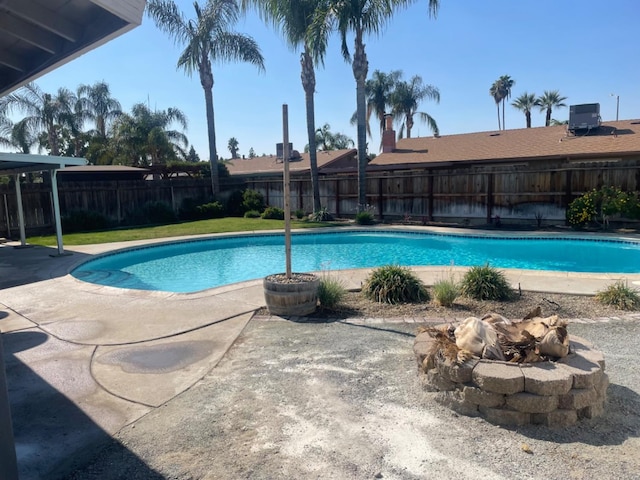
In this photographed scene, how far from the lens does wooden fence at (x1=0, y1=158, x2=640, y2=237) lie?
16.6m

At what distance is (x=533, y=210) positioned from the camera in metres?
17.5

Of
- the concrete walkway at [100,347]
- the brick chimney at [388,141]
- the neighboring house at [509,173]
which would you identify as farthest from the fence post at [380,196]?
the concrete walkway at [100,347]

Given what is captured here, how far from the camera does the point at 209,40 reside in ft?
76.8

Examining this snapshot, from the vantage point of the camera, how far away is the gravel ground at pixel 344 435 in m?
2.93

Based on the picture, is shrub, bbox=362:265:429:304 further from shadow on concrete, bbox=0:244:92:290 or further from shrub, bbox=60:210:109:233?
shrub, bbox=60:210:109:233

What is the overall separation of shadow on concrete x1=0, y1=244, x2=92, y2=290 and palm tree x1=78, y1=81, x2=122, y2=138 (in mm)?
27927

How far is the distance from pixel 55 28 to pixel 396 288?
563 centimetres

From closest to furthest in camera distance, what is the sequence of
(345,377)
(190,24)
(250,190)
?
(345,377) < (190,24) < (250,190)

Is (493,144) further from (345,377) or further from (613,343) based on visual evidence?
(345,377)

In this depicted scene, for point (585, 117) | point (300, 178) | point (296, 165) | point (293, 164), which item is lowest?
point (300, 178)

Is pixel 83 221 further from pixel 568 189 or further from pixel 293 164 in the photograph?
pixel 568 189

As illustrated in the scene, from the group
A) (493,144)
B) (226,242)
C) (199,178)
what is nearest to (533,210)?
(493,144)

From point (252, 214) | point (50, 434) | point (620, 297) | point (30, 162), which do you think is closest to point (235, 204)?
point (252, 214)

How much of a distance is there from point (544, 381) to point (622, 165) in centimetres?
1552
